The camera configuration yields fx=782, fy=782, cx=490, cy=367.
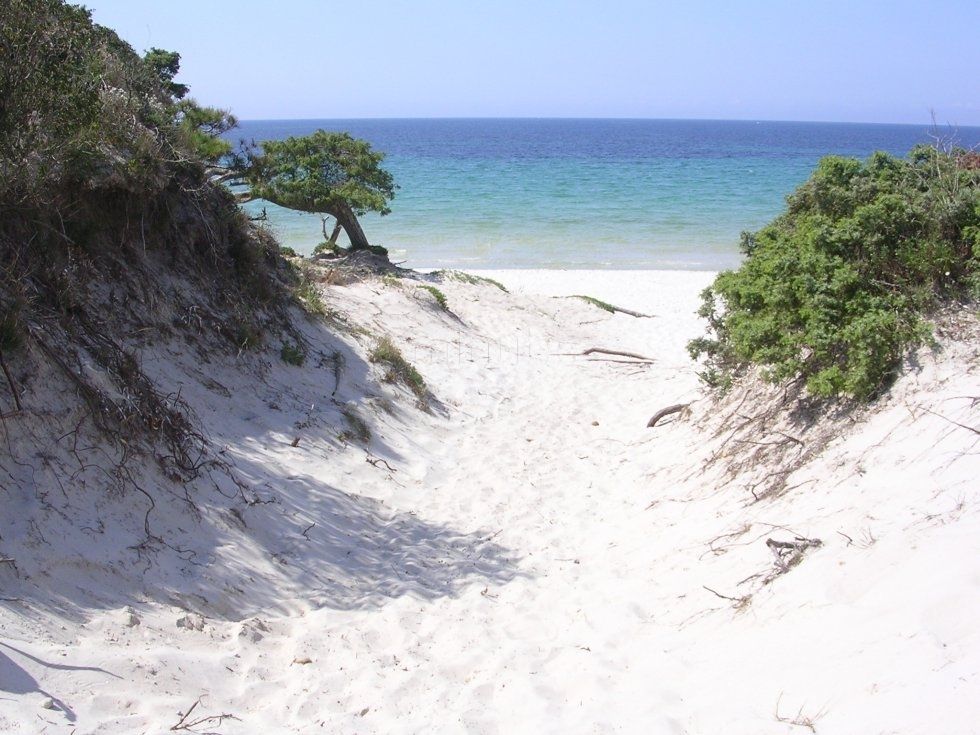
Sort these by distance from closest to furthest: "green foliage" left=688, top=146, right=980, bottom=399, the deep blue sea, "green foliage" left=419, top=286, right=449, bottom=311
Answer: "green foliage" left=688, top=146, right=980, bottom=399 < "green foliage" left=419, top=286, right=449, bottom=311 < the deep blue sea

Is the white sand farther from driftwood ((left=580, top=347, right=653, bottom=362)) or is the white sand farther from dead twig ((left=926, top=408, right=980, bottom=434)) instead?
driftwood ((left=580, top=347, right=653, bottom=362))

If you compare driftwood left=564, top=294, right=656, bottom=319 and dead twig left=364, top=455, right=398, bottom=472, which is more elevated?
driftwood left=564, top=294, right=656, bottom=319

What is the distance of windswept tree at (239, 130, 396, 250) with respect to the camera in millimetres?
18547

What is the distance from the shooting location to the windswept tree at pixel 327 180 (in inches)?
730

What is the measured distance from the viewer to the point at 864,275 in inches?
288

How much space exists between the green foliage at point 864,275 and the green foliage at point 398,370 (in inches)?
182

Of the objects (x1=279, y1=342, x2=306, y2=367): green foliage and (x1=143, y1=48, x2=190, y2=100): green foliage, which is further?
(x1=143, y1=48, x2=190, y2=100): green foliage

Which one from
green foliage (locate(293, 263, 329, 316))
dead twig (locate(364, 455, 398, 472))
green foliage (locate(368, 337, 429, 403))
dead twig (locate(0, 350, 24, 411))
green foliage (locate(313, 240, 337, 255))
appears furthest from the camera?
green foliage (locate(313, 240, 337, 255))

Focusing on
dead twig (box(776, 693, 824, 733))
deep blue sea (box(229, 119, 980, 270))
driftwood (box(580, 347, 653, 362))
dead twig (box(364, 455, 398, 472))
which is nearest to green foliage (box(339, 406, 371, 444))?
dead twig (box(364, 455, 398, 472))

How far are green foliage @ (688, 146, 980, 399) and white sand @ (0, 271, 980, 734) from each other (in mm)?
490

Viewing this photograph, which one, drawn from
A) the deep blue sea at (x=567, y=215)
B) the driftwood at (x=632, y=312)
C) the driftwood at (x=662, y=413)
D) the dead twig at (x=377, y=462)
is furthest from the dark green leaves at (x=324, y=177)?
the dead twig at (x=377, y=462)

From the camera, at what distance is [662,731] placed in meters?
4.00

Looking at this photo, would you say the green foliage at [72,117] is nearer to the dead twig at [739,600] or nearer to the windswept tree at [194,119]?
the windswept tree at [194,119]

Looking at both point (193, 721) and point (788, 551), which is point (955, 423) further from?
point (193, 721)
